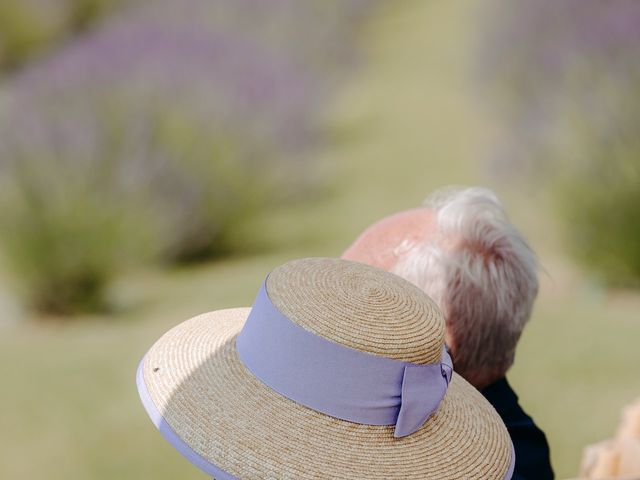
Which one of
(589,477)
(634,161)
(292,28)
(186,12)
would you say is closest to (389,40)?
(292,28)

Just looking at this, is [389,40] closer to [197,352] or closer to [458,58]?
[458,58]

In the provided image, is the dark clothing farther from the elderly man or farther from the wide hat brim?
the wide hat brim

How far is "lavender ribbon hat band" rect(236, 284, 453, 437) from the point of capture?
131 centimetres

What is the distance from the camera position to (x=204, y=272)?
766 centimetres

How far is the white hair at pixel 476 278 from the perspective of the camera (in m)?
1.65

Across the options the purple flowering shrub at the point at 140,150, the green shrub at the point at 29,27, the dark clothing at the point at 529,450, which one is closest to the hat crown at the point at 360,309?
the dark clothing at the point at 529,450

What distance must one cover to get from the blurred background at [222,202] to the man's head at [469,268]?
120cm

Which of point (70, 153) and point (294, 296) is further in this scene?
point (70, 153)

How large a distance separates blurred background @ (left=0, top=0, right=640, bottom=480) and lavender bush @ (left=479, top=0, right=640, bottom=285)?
16 mm

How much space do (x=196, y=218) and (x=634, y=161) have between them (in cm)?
366

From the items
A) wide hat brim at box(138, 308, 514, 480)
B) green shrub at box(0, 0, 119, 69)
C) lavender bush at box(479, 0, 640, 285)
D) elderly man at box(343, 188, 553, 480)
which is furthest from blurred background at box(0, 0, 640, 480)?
green shrub at box(0, 0, 119, 69)

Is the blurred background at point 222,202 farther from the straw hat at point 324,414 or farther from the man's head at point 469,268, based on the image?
the straw hat at point 324,414

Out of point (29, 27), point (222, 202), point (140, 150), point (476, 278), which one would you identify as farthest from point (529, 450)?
point (29, 27)

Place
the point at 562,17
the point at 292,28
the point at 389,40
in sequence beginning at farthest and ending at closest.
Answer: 1. the point at 389,40
2. the point at 292,28
3. the point at 562,17
